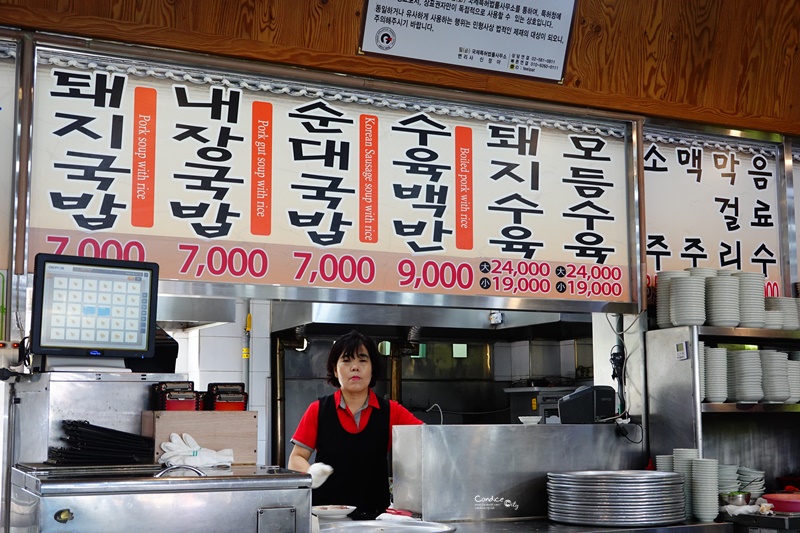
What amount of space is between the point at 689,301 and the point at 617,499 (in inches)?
42.7

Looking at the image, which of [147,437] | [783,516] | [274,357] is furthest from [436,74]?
[274,357]

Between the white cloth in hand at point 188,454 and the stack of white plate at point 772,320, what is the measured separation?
9.01 feet

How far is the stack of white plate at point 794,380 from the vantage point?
4.61 m

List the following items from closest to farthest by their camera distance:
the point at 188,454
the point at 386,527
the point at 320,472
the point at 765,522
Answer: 1. the point at 188,454
2. the point at 386,527
3. the point at 320,472
4. the point at 765,522

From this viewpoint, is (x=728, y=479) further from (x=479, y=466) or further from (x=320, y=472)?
(x=320, y=472)

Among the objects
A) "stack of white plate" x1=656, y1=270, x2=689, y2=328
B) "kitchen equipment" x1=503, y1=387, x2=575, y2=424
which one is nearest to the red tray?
"stack of white plate" x1=656, y1=270, x2=689, y2=328

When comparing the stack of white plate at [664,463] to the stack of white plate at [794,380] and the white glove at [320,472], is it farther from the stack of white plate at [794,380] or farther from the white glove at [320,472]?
the white glove at [320,472]

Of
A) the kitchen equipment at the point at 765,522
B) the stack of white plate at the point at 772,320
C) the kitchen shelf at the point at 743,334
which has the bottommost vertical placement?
the kitchen equipment at the point at 765,522

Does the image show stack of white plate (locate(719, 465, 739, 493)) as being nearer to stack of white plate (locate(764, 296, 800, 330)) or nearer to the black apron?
stack of white plate (locate(764, 296, 800, 330))

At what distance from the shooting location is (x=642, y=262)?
4723 mm

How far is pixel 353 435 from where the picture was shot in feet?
15.0

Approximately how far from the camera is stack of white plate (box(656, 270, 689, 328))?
4.54m

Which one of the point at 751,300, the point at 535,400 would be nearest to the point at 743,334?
the point at 751,300

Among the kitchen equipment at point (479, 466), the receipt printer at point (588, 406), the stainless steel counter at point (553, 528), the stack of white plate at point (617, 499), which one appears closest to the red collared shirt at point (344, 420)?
the kitchen equipment at point (479, 466)
